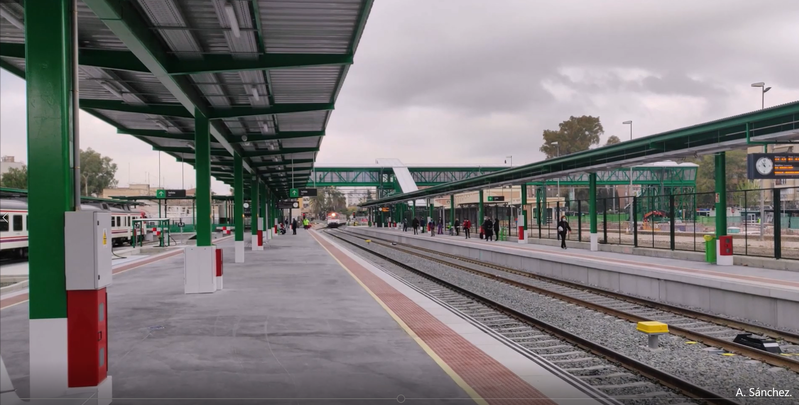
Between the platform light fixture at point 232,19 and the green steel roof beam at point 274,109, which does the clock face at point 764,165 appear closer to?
the green steel roof beam at point 274,109

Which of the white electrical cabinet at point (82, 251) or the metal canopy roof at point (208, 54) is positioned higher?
the metal canopy roof at point (208, 54)

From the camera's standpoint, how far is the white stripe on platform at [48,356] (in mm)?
5750

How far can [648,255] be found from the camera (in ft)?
73.3

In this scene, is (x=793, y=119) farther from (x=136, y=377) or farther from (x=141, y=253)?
(x=141, y=253)

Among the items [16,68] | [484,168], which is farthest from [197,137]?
[484,168]

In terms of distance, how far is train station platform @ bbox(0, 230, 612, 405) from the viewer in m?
5.83

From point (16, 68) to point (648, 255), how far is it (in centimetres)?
2043

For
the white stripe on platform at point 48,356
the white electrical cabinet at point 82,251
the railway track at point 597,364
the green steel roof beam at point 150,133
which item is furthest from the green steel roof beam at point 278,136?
the white stripe on platform at point 48,356

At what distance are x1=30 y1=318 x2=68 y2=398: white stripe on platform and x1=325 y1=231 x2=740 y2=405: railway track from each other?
536 cm

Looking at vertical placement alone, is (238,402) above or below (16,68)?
below

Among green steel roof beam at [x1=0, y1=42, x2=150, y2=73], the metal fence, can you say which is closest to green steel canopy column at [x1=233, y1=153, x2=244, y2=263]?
green steel roof beam at [x1=0, y1=42, x2=150, y2=73]

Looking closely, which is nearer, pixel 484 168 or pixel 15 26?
pixel 15 26

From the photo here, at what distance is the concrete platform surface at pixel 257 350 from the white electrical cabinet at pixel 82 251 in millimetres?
1139

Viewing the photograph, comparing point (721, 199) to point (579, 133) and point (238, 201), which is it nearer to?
point (238, 201)
